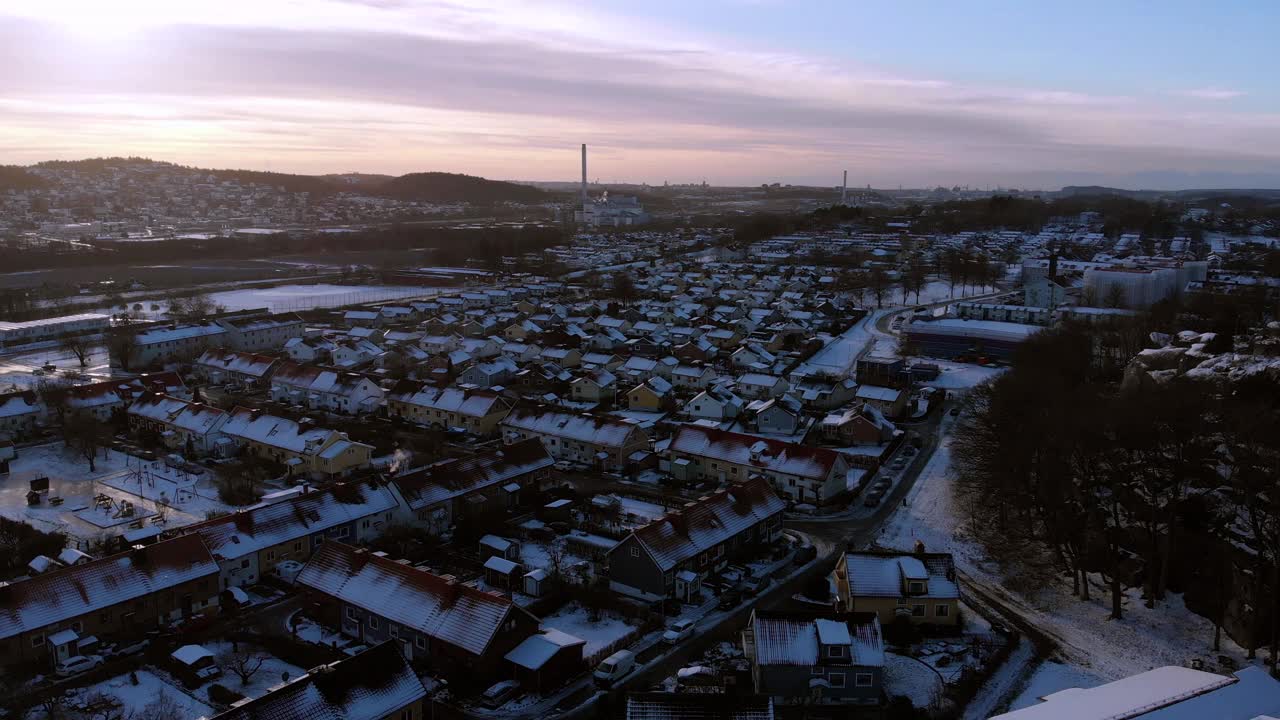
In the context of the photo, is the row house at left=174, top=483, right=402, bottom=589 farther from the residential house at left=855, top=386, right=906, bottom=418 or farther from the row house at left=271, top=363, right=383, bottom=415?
the residential house at left=855, top=386, right=906, bottom=418

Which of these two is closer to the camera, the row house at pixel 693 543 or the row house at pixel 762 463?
the row house at pixel 693 543

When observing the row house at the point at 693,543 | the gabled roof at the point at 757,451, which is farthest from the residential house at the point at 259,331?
the row house at the point at 693,543

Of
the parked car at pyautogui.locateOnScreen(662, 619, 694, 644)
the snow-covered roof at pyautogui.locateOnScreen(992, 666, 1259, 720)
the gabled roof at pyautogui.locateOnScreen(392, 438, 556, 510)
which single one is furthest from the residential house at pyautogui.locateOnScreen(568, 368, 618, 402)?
the snow-covered roof at pyautogui.locateOnScreen(992, 666, 1259, 720)

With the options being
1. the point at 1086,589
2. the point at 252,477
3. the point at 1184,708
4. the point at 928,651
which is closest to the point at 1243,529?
the point at 1086,589

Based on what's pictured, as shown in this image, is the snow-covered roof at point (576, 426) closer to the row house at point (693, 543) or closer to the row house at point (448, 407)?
the row house at point (448, 407)

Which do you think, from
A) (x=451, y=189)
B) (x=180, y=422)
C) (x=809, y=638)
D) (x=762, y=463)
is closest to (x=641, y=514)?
(x=762, y=463)

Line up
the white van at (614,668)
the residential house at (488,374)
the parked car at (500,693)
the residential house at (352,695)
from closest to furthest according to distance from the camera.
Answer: the residential house at (352,695) → the parked car at (500,693) → the white van at (614,668) → the residential house at (488,374)

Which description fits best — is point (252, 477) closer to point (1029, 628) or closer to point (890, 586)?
point (890, 586)
